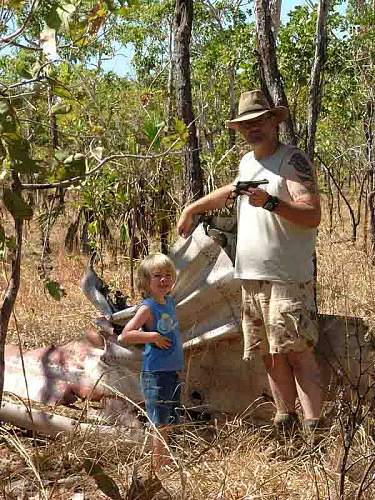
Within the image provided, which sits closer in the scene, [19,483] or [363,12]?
[19,483]

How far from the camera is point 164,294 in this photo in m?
4.18

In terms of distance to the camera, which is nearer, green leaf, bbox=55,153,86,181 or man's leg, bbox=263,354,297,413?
green leaf, bbox=55,153,86,181

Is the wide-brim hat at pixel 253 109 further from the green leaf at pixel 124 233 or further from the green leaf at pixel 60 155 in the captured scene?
the green leaf at pixel 124 233

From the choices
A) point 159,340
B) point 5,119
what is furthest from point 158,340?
point 5,119

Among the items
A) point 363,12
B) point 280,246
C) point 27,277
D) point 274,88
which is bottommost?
point 27,277

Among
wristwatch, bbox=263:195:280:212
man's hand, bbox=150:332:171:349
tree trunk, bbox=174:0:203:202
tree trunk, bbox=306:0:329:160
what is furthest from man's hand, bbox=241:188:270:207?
tree trunk, bbox=306:0:329:160

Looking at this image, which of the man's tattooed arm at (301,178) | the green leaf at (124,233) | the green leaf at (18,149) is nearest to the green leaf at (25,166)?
the green leaf at (18,149)

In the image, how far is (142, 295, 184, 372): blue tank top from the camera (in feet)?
13.5

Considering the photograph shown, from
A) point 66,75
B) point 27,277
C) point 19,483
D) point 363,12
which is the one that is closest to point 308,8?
point 363,12

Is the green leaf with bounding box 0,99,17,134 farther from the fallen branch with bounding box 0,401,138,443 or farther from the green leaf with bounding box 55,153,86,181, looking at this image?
the fallen branch with bounding box 0,401,138,443

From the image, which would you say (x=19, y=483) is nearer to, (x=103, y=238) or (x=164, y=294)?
(x=164, y=294)

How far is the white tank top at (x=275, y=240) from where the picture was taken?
166 inches

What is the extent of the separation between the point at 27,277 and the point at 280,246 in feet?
18.5

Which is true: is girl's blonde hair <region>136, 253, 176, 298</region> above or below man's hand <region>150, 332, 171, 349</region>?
above
